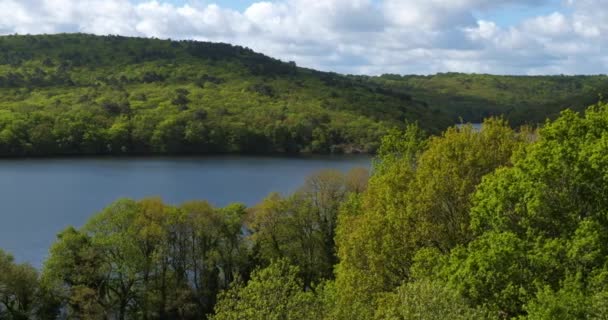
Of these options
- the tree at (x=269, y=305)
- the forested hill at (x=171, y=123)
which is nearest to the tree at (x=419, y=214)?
the tree at (x=269, y=305)

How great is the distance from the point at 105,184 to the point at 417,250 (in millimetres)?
81835

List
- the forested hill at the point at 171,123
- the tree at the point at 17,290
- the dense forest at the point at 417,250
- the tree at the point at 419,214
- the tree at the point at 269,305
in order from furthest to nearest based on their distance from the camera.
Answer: the forested hill at the point at 171,123, the tree at the point at 17,290, the tree at the point at 419,214, the tree at the point at 269,305, the dense forest at the point at 417,250

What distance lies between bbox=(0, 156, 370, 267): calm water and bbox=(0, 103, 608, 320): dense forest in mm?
16196

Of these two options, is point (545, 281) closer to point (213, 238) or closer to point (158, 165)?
point (213, 238)

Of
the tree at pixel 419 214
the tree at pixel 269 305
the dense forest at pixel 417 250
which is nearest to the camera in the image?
the dense forest at pixel 417 250

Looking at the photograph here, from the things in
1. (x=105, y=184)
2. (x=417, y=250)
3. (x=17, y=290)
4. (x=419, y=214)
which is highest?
(x=419, y=214)

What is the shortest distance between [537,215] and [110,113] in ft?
522

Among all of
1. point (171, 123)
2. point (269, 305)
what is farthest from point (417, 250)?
point (171, 123)

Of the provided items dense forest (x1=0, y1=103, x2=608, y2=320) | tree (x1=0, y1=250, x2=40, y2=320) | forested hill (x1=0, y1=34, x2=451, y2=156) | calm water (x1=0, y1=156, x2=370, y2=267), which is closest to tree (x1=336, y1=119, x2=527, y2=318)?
Answer: dense forest (x1=0, y1=103, x2=608, y2=320)

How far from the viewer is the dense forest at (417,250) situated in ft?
69.2

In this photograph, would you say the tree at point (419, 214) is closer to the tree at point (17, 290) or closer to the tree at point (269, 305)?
the tree at point (269, 305)

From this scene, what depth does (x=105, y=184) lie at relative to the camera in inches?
3994

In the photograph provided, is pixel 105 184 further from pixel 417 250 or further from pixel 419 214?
pixel 417 250

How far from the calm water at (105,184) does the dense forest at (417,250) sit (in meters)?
16.2
